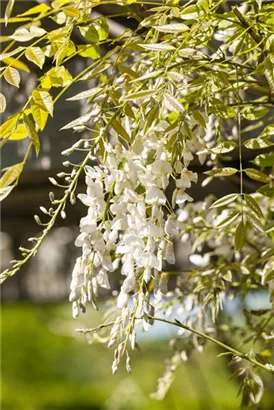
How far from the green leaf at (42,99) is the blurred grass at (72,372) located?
223 centimetres

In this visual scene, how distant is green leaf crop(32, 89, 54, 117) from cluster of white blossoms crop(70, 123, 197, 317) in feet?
0.28

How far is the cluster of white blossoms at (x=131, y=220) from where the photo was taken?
2.35 feet

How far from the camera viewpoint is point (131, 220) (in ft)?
2.38

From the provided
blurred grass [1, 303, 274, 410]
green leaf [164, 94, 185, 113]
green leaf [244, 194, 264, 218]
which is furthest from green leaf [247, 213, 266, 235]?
blurred grass [1, 303, 274, 410]

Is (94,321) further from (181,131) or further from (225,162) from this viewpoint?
(181,131)

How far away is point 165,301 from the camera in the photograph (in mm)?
1216

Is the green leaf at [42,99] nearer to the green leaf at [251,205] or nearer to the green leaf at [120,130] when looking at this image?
the green leaf at [120,130]

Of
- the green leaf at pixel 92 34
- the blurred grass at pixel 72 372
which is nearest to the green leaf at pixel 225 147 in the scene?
the green leaf at pixel 92 34

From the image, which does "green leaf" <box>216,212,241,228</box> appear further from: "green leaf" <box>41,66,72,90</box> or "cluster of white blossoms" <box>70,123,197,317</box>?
"green leaf" <box>41,66,72,90</box>

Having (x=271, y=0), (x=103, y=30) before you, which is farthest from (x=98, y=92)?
(x=271, y=0)

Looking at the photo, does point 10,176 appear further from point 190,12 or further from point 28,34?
point 190,12

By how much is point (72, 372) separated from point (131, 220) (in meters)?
2.85

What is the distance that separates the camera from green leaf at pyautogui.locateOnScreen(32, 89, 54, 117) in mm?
781

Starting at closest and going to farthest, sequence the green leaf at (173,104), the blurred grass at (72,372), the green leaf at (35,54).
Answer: the green leaf at (173,104) < the green leaf at (35,54) < the blurred grass at (72,372)
